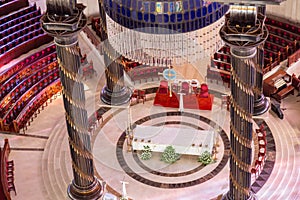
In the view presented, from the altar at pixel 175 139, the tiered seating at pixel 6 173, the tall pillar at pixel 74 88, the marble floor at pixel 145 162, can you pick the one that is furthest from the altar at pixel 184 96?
the tiered seating at pixel 6 173

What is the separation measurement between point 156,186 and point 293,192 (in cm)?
406

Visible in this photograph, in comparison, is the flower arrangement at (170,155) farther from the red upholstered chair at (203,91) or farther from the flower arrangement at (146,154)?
the red upholstered chair at (203,91)

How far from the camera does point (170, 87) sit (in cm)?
2239

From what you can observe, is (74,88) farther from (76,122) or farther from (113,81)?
(113,81)

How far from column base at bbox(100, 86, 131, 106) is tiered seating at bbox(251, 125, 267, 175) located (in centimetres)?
447

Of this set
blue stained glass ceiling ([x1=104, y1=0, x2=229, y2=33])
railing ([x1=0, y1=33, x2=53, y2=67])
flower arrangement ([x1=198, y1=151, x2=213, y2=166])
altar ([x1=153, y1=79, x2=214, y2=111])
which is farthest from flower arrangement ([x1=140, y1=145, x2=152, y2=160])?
railing ([x1=0, y1=33, x2=53, y2=67])

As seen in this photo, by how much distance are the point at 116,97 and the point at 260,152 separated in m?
4.98

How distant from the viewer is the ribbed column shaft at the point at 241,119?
14.7 metres

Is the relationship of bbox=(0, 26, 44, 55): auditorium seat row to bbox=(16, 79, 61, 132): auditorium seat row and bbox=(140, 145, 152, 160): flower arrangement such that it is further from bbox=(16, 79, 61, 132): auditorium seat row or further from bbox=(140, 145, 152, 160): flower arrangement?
bbox=(140, 145, 152, 160): flower arrangement

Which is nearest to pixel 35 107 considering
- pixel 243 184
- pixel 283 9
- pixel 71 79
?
pixel 71 79

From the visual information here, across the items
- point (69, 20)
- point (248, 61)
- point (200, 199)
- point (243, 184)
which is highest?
point (69, 20)

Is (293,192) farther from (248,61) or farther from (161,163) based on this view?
(248,61)

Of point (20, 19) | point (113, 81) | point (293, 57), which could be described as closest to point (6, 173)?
point (113, 81)

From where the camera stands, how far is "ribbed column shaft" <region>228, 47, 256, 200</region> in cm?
1466
